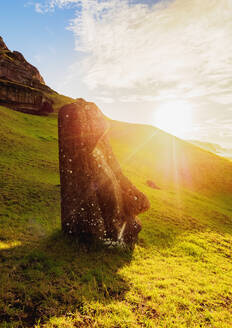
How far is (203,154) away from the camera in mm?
49875

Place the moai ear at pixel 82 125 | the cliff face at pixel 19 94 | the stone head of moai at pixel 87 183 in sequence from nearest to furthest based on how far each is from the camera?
the stone head of moai at pixel 87 183 → the moai ear at pixel 82 125 → the cliff face at pixel 19 94

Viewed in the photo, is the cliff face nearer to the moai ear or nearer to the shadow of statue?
the moai ear

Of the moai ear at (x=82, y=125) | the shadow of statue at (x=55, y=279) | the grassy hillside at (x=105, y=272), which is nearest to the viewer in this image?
the shadow of statue at (x=55, y=279)

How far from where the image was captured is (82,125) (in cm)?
796

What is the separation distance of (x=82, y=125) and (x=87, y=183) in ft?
A: 8.80

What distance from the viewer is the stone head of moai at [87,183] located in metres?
7.54

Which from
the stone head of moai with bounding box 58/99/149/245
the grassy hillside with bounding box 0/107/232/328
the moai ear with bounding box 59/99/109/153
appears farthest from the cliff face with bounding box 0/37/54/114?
the stone head of moai with bounding box 58/99/149/245

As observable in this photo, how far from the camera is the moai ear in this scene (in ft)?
25.7

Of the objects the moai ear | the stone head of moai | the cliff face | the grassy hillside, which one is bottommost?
the grassy hillside

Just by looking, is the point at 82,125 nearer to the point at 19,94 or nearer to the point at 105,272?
the point at 105,272

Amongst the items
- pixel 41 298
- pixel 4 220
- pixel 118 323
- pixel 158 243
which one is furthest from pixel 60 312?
pixel 158 243

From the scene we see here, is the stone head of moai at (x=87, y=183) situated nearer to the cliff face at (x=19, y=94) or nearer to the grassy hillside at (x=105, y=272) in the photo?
the grassy hillside at (x=105, y=272)

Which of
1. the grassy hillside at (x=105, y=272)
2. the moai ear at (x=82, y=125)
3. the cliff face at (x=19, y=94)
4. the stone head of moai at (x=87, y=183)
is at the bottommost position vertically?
the grassy hillside at (x=105, y=272)

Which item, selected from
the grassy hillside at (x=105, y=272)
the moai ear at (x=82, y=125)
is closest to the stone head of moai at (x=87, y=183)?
the moai ear at (x=82, y=125)
